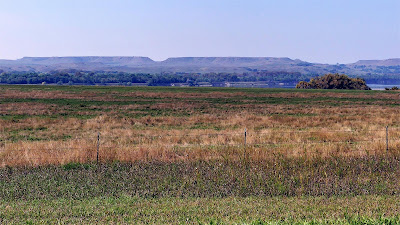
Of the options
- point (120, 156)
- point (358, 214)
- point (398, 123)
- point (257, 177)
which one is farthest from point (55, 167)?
point (398, 123)

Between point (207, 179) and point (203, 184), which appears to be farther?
point (207, 179)

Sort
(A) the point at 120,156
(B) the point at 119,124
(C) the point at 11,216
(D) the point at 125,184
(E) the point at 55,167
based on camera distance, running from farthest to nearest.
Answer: (B) the point at 119,124 < (A) the point at 120,156 < (E) the point at 55,167 < (D) the point at 125,184 < (C) the point at 11,216

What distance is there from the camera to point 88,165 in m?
17.6

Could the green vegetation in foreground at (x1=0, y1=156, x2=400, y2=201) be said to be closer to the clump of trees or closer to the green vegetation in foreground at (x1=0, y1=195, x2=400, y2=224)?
the green vegetation in foreground at (x1=0, y1=195, x2=400, y2=224)

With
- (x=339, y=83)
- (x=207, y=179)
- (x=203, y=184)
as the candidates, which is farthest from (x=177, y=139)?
(x=339, y=83)

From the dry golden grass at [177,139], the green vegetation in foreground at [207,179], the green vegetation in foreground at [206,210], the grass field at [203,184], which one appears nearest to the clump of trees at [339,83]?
the dry golden grass at [177,139]

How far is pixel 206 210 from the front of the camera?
11992 mm

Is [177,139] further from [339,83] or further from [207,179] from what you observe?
[339,83]

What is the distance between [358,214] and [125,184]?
691cm

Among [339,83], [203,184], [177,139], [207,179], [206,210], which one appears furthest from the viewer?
[339,83]

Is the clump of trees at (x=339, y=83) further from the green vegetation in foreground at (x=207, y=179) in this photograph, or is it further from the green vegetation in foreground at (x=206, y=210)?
the green vegetation in foreground at (x=206, y=210)

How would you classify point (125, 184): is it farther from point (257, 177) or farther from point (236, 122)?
point (236, 122)

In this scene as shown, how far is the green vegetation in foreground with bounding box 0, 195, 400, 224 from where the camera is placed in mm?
11000

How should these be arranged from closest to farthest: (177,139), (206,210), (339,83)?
(206,210) → (177,139) → (339,83)
